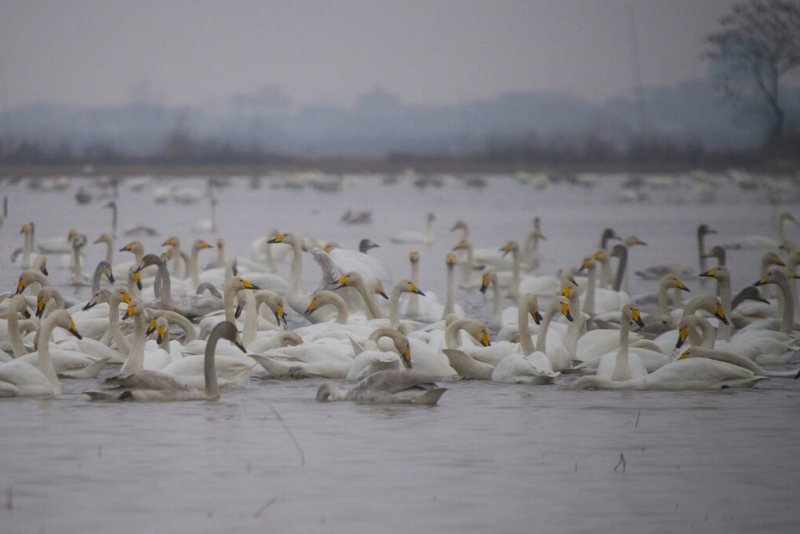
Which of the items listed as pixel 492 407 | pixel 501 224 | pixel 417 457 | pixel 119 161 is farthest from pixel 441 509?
pixel 119 161

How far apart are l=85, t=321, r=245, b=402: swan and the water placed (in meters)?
0.10

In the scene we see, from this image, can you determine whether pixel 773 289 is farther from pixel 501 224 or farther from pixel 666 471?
pixel 501 224

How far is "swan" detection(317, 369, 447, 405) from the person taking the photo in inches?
361

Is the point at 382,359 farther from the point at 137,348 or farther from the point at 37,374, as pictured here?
the point at 37,374

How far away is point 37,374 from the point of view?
30.3ft

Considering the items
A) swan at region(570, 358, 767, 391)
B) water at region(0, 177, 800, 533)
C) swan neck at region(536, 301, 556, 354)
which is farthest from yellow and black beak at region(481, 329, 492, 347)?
swan at region(570, 358, 767, 391)

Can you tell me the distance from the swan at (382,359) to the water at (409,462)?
1.31 ft

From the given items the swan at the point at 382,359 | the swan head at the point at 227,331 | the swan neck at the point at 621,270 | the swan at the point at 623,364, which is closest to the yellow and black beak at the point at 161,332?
the swan head at the point at 227,331

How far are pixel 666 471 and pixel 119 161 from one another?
73674mm

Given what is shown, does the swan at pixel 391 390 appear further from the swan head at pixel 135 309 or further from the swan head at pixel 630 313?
the swan head at pixel 630 313

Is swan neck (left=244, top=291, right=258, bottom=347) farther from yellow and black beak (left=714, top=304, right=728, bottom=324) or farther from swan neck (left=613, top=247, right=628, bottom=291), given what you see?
swan neck (left=613, top=247, right=628, bottom=291)

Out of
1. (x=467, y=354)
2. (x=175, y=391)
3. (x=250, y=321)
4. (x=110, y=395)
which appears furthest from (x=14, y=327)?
(x=467, y=354)

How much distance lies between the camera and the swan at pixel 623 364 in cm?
989

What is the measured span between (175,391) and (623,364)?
3201 mm
